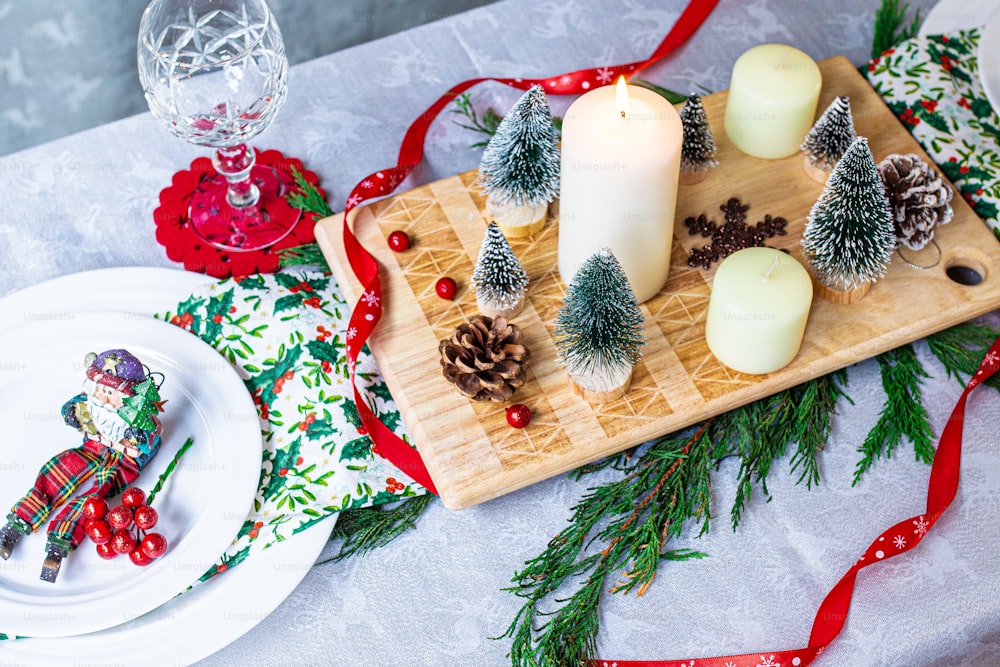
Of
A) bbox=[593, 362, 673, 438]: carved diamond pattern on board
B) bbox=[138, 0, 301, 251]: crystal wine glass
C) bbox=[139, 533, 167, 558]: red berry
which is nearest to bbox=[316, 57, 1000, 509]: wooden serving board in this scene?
bbox=[593, 362, 673, 438]: carved diamond pattern on board

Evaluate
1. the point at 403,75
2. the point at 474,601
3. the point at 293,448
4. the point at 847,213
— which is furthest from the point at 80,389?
the point at 847,213

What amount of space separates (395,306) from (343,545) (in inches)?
8.5

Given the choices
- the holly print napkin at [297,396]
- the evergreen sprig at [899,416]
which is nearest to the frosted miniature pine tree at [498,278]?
the holly print napkin at [297,396]

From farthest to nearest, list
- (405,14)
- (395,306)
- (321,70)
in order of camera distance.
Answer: (405,14), (321,70), (395,306)

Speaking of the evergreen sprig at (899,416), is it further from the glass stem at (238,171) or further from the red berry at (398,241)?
the glass stem at (238,171)

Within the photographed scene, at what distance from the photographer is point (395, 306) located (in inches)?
36.0

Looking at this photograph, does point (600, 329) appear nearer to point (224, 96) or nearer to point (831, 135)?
point (831, 135)

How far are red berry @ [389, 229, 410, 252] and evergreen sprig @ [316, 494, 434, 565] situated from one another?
0.77 feet

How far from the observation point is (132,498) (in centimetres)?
80

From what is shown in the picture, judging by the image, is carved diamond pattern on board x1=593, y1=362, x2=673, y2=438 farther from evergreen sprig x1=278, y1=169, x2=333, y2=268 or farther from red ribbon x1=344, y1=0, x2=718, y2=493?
evergreen sprig x1=278, y1=169, x2=333, y2=268

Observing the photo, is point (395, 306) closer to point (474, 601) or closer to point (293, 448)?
point (293, 448)

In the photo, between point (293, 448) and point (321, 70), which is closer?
point (293, 448)

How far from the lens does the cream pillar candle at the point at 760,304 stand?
2.66ft

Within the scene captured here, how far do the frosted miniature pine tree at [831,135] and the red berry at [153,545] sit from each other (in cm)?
68
